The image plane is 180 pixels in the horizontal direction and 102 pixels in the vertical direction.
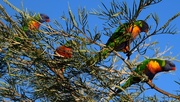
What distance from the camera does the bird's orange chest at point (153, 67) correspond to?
9.73 feet

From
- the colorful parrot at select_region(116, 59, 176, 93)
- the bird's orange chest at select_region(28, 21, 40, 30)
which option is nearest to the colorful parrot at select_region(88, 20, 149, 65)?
the colorful parrot at select_region(116, 59, 176, 93)

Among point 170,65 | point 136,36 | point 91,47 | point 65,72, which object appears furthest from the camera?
point 170,65

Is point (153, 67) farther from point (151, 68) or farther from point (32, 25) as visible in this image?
point (32, 25)

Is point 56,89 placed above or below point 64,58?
below

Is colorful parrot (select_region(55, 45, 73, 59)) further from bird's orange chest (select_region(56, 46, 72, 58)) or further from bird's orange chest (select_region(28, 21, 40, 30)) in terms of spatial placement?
bird's orange chest (select_region(28, 21, 40, 30))

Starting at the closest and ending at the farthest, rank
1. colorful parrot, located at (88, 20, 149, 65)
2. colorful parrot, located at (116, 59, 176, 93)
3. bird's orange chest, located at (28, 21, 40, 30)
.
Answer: colorful parrot, located at (88, 20, 149, 65) → bird's orange chest, located at (28, 21, 40, 30) → colorful parrot, located at (116, 59, 176, 93)

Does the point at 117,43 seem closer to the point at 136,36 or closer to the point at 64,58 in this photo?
the point at 136,36

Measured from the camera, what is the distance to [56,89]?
296 cm

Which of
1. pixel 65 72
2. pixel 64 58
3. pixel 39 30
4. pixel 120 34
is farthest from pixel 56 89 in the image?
pixel 120 34

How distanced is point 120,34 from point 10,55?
1.03 metres

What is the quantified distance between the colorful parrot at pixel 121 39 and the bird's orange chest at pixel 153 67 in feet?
1.30

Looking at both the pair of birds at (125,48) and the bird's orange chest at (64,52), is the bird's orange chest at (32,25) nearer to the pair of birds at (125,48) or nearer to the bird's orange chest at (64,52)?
the pair of birds at (125,48)

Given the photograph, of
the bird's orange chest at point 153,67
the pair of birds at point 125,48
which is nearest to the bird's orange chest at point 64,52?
the pair of birds at point 125,48

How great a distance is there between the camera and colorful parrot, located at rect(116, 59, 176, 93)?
9.60ft
